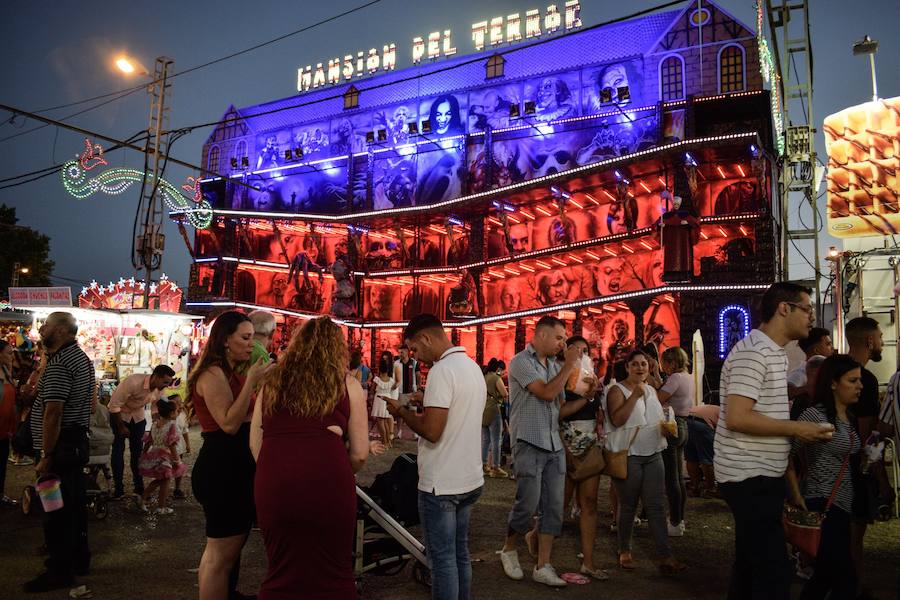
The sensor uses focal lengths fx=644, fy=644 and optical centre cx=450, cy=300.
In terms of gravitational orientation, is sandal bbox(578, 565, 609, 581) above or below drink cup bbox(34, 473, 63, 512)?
below

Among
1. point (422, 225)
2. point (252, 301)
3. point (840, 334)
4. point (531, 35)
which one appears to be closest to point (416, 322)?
point (840, 334)

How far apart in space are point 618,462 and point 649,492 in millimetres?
411

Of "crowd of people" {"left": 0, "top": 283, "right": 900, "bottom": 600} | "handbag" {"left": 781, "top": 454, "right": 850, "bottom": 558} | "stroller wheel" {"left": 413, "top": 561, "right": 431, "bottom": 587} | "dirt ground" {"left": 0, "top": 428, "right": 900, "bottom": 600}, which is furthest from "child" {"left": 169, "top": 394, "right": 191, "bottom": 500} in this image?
"handbag" {"left": 781, "top": 454, "right": 850, "bottom": 558}

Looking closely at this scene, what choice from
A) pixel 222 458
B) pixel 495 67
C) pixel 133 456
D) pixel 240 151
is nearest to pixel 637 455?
pixel 222 458

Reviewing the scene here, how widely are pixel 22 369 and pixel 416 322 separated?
12.5 metres

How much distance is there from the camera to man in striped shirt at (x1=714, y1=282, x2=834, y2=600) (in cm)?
349

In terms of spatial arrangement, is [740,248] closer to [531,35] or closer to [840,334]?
[840,334]

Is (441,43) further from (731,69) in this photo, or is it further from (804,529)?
(804,529)

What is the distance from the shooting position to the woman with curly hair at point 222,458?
3975 mm

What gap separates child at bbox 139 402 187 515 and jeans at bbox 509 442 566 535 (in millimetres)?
5023

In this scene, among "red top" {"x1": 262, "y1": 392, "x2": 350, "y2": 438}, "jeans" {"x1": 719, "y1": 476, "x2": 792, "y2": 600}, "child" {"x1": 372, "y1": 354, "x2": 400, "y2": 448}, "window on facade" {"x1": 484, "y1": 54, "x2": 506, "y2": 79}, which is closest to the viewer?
"red top" {"x1": 262, "y1": 392, "x2": 350, "y2": 438}

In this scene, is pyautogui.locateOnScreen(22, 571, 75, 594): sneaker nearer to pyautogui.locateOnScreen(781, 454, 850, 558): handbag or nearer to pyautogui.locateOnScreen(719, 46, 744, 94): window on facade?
pyautogui.locateOnScreen(781, 454, 850, 558): handbag

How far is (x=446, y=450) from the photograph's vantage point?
4.16m

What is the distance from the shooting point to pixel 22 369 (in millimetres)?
13344
